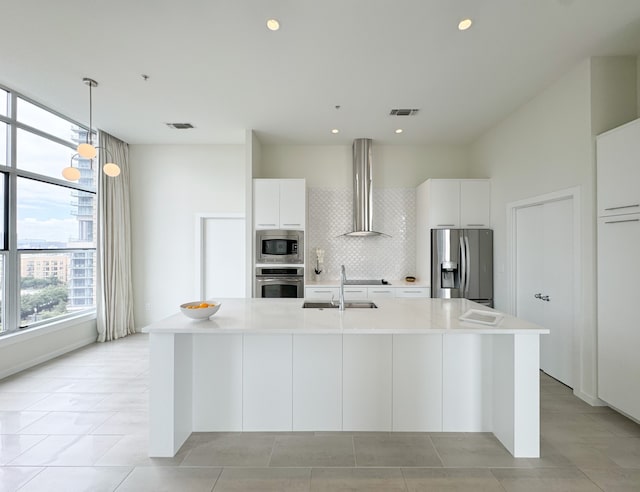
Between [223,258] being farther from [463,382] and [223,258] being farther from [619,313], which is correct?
[619,313]

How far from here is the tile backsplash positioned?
17.4 feet

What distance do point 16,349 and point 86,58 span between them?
3171mm

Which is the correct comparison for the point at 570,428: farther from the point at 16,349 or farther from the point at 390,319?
the point at 16,349

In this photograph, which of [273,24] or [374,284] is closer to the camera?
[273,24]

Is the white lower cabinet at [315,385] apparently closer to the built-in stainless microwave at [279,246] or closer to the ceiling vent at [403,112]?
the built-in stainless microwave at [279,246]

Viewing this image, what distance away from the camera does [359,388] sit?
2.45m

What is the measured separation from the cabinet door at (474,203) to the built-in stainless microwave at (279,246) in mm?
2308

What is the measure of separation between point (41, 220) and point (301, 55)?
3.76 metres

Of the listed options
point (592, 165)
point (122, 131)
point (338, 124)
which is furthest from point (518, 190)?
point (122, 131)

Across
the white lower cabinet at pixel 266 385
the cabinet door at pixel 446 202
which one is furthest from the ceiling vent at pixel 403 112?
the white lower cabinet at pixel 266 385

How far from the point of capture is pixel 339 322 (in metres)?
2.22

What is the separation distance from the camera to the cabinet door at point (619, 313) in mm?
2451

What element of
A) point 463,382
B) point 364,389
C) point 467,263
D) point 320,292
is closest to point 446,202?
point 467,263

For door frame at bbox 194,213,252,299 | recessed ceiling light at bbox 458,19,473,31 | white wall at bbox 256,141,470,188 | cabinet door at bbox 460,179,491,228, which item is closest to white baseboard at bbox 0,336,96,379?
door frame at bbox 194,213,252,299
